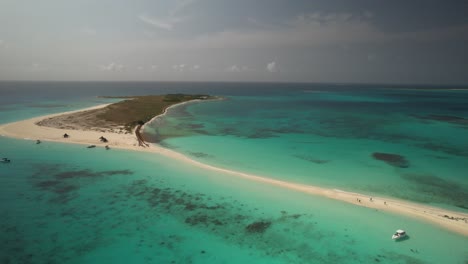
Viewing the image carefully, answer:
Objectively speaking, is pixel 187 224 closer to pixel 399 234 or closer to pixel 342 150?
pixel 399 234

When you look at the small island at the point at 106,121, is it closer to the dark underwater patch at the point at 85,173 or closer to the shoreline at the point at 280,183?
the shoreline at the point at 280,183

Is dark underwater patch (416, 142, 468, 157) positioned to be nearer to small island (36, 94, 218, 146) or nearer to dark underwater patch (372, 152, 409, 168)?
dark underwater patch (372, 152, 409, 168)

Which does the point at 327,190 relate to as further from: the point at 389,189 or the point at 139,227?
the point at 139,227

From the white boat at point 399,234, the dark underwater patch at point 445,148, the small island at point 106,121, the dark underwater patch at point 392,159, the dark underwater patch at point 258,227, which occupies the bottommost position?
the dark underwater patch at point 258,227

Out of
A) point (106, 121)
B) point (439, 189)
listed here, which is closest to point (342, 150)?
point (439, 189)

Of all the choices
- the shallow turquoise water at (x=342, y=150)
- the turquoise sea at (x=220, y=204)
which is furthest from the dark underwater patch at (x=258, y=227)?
the shallow turquoise water at (x=342, y=150)

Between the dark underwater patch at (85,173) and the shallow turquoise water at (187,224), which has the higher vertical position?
the dark underwater patch at (85,173)

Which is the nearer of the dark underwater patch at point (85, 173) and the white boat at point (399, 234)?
the white boat at point (399, 234)
